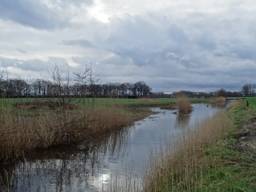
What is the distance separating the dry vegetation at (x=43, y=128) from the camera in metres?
15.1

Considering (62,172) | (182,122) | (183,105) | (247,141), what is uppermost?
(183,105)

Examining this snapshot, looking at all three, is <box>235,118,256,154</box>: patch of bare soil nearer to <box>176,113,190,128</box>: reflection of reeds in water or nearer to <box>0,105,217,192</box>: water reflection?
<box>0,105,217,192</box>: water reflection

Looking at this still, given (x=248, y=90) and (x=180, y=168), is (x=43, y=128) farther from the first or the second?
(x=248, y=90)

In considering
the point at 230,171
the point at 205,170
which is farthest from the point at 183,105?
the point at 230,171

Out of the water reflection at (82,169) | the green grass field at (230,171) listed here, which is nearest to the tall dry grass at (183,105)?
the water reflection at (82,169)

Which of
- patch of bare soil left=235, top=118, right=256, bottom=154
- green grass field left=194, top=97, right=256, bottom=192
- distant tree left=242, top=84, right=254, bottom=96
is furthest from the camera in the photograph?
distant tree left=242, top=84, right=254, bottom=96

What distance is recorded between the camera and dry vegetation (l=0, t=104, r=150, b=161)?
15.1 meters

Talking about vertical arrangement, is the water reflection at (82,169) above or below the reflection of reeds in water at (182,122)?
below

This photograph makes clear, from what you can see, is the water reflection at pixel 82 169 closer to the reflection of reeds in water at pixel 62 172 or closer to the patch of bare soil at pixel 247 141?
the reflection of reeds in water at pixel 62 172

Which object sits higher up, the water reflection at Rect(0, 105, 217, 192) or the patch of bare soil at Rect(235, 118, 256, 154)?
the patch of bare soil at Rect(235, 118, 256, 154)

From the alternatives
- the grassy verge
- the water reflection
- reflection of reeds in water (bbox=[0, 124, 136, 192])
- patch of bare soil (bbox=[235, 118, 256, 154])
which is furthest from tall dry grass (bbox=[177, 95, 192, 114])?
the grassy verge

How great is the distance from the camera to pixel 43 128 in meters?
17.9

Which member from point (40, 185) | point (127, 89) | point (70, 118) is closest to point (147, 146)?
point (70, 118)

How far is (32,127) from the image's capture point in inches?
676
